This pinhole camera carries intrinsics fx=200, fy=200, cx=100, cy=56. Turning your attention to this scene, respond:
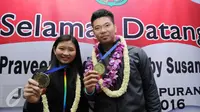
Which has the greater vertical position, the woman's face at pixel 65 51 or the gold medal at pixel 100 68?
the woman's face at pixel 65 51

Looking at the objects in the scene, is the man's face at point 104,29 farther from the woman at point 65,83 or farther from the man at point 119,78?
the woman at point 65,83

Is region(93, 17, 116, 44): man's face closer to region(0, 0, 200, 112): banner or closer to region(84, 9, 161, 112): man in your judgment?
region(84, 9, 161, 112): man

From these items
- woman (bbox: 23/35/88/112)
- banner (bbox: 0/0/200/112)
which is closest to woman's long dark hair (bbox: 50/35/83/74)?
woman (bbox: 23/35/88/112)

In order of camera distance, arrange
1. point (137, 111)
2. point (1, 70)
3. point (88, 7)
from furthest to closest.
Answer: point (88, 7), point (1, 70), point (137, 111)

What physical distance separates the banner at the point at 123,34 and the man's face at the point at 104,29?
12.9 inches

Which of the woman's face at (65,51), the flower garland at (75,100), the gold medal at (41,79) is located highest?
the woman's face at (65,51)

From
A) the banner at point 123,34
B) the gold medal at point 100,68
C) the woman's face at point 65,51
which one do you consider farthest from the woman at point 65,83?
the banner at point 123,34

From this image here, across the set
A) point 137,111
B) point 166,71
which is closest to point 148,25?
point 166,71

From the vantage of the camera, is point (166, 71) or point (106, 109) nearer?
point (106, 109)

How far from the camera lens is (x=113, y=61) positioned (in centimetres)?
121

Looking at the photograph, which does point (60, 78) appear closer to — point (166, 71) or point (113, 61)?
point (113, 61)

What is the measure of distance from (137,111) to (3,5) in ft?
4.02

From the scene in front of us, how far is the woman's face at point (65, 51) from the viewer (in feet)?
4.01

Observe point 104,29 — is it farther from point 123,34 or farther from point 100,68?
point 123,34
